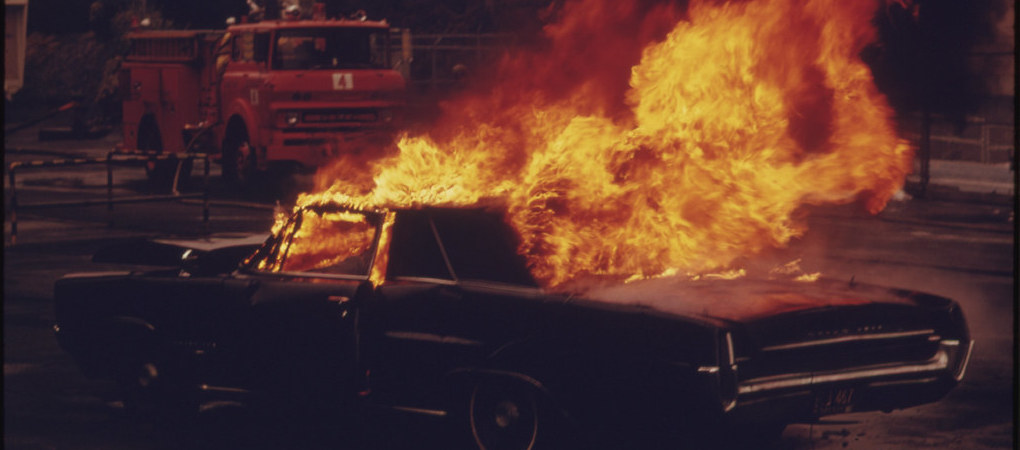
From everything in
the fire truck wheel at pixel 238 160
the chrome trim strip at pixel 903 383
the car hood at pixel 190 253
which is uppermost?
the car hood at pixel 190 253

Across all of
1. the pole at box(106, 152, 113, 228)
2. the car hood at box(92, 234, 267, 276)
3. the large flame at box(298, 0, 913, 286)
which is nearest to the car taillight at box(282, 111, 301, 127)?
the pole at box(106, 152, 113, 228)

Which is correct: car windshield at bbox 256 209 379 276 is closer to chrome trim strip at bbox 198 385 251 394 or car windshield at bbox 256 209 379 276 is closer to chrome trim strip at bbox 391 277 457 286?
chrome trim strip at bbox 391 277 457 286

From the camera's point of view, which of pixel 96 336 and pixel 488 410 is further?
pixel 96 336

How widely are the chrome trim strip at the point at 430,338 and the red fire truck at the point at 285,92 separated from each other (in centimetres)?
1725

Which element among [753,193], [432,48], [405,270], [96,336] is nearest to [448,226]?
[405,270]

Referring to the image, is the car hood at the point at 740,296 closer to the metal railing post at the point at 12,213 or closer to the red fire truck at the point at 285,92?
the metal railing post at the point at 12,213

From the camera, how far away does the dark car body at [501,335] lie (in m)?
6.76

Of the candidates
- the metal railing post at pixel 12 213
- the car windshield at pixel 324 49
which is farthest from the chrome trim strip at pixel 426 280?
the car windshield at pixel 324 49

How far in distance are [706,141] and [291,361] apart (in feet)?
7.45

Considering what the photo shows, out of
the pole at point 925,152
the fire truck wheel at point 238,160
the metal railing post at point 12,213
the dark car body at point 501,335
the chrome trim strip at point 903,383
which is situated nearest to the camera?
the dark car body at point 501,335

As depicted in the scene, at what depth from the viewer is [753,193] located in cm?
804

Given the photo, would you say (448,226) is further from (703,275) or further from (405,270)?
(703,275)

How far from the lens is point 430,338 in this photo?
24.3ft

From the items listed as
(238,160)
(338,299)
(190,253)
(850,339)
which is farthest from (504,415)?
(238,160)
